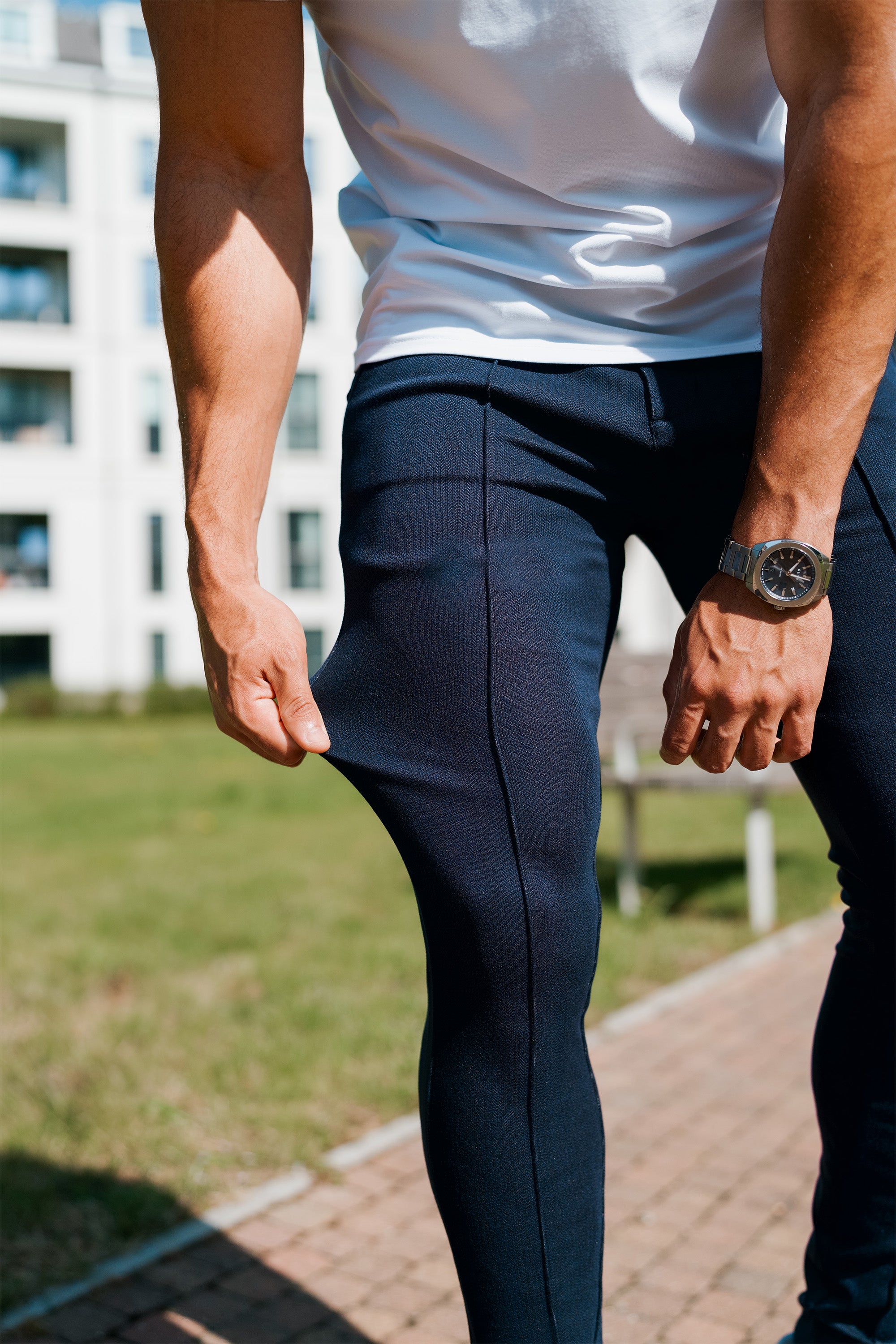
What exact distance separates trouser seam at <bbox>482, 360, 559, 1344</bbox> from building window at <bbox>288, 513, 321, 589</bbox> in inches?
1327

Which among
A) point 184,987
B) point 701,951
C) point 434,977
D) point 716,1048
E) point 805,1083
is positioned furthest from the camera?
point 701,951

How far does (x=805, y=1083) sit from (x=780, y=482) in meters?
2.56

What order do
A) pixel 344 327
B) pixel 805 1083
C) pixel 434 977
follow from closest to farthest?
1. pixel 434 977
2. pixel 805 1083
3. pixel 344 327

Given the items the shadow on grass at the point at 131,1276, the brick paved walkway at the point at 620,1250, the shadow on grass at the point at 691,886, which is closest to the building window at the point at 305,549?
the shadow on grass at the point at 691,886

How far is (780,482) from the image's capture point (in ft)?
3.94

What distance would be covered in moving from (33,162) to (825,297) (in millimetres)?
39230

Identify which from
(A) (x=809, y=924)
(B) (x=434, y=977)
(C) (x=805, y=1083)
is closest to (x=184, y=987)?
(C) (x=805, y=1083)

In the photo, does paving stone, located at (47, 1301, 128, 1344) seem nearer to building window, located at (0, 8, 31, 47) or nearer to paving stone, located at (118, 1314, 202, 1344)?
paving stone, located at (118, 1314, 202, 1344)

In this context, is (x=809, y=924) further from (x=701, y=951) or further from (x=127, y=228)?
(x=127, y=228)

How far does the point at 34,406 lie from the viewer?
34.8m

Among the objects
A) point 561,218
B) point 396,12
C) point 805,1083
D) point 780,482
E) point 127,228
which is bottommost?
point 805,1083

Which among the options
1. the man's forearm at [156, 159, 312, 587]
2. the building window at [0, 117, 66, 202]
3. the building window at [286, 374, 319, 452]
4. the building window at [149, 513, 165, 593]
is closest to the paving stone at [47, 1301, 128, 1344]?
the man's forearm at [156, 159, 312, 587]

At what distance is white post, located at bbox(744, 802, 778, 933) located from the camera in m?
5.08

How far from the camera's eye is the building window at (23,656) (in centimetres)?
3419
